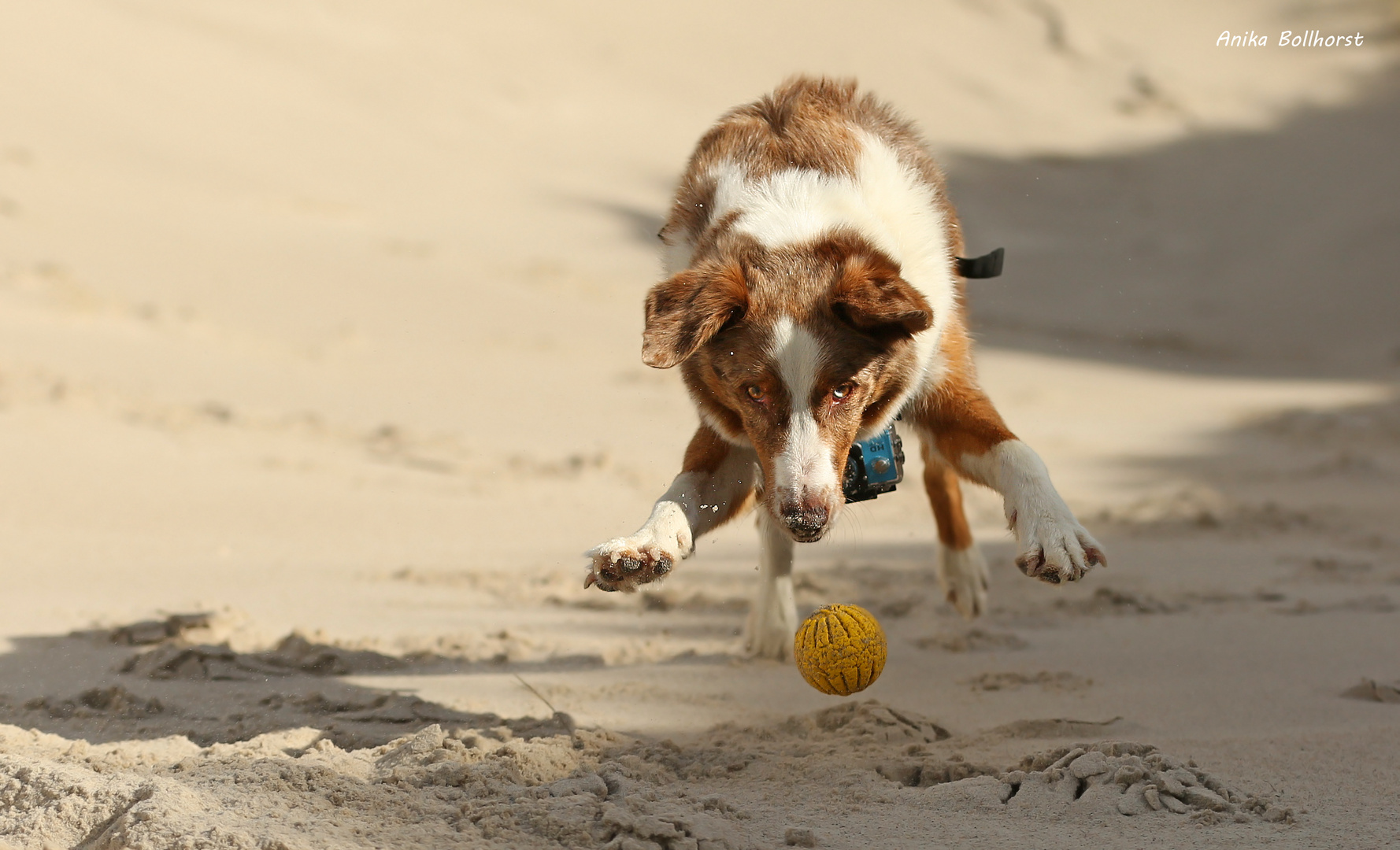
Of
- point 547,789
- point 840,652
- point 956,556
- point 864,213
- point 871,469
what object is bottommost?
point 547,789

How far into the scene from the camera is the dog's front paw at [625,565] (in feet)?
10.1

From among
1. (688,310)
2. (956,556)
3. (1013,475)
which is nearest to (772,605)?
(956,556)

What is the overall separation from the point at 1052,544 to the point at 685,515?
1.00 meters

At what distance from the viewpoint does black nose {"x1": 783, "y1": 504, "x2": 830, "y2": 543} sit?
300 centimetres

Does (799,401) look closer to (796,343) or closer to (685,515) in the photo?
(796,343)

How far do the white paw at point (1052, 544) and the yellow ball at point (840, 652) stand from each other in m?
0.49

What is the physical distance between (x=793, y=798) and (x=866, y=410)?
3.79 ft

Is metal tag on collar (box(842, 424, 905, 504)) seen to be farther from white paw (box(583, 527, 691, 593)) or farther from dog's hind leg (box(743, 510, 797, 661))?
dog's hind leg (box(743, 510, 797, 661))

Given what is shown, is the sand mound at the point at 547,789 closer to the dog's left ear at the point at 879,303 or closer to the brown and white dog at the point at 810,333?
the brown and white dog at the point at 810,333

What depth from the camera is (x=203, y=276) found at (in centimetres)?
984

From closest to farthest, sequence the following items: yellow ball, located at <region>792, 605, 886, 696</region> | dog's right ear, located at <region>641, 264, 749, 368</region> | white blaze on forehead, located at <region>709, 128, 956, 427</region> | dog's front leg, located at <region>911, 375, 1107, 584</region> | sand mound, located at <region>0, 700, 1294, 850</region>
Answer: sand mound, located at <region>0, 700, 1294, 850</region>
dog's right ear, located at <region>641, 264, 749, 368</region>
dog's front leg, located at <region>911, 375, 1107, 584</region>
yellow ball, located at <region>792, 605, 886, 696</region>
white blaze on forehead, located at <region>709, 128, 956, 427</region>

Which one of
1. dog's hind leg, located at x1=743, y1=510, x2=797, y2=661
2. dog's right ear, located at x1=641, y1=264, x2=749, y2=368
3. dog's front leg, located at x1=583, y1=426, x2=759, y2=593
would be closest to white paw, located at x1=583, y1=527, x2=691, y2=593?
dog's front leg, located at x1=583, y1=426, x2=759, y2=593

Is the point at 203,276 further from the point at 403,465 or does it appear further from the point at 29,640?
the point at 29,640

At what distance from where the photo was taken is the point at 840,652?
3.33 meters
